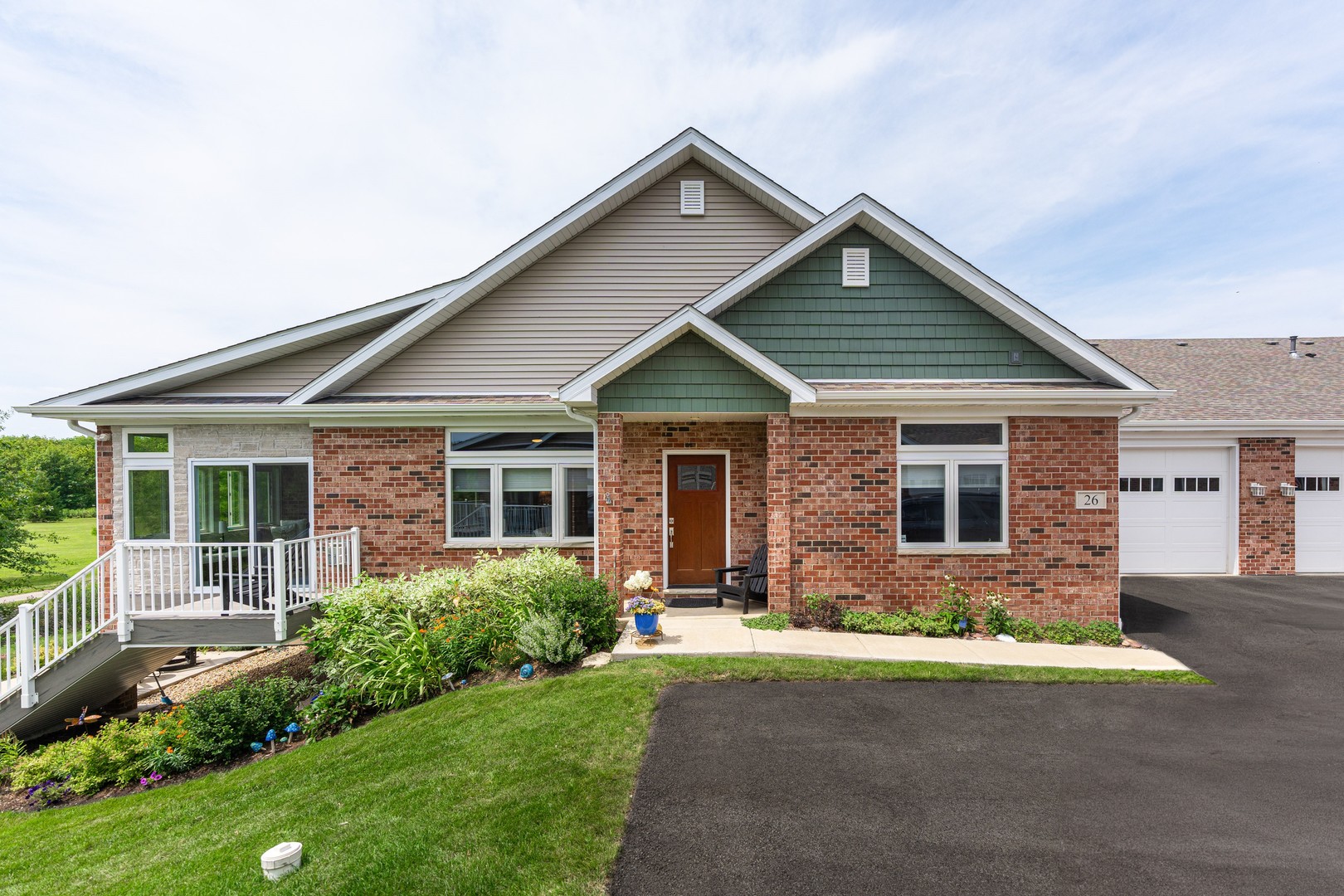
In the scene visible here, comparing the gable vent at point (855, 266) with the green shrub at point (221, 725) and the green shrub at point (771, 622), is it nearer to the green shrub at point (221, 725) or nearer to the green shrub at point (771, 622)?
the green shrub at point (771, 622)

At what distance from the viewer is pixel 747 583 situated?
28.7ft

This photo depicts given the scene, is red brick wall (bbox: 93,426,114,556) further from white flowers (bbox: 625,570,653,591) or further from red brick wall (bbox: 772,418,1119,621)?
red brick wall (bbox: 772,418,1119,621)

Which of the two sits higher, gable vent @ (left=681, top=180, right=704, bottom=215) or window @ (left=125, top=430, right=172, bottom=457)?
gable vent @ (left=681, top=180, right=704, bottom=215)

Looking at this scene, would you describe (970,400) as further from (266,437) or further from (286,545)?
(266,437)

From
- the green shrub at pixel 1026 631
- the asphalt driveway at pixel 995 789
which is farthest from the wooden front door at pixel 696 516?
the green shrub at pixel 1026 631

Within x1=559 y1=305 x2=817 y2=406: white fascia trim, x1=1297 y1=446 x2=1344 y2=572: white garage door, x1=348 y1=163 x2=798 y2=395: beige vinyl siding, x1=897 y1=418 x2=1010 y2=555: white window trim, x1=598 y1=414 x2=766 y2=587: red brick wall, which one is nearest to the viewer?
x1=559 y1=305 x2=817 y2=406: white fascia trim

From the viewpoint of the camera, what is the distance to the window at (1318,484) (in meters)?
11.9

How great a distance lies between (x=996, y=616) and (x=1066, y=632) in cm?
92

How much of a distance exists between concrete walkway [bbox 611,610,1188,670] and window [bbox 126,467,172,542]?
7.38 meters

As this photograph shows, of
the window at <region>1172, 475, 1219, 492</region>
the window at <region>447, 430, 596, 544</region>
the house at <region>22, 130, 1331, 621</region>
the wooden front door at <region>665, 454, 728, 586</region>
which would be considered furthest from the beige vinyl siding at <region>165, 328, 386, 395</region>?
the window at <region>1172, 475, 1219, 492</region>

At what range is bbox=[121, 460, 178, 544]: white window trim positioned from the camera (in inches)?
363

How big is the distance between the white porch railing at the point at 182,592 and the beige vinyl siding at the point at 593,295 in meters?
2.76

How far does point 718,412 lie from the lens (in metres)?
8.20

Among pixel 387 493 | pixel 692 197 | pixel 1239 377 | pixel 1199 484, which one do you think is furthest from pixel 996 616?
pixel 1239 377
